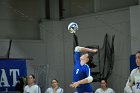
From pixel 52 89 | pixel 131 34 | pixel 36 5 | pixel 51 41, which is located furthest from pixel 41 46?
pixel 131 34

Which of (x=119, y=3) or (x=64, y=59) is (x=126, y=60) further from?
(x=64, y=59)

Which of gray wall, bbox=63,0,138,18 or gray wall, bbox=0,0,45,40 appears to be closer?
gray wall, bbox=63,0,138,18

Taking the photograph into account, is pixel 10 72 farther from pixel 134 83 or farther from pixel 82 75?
pixel 134 83

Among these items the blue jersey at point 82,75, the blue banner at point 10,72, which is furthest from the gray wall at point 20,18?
the blue jersey at point 82,75

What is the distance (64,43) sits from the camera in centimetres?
1128

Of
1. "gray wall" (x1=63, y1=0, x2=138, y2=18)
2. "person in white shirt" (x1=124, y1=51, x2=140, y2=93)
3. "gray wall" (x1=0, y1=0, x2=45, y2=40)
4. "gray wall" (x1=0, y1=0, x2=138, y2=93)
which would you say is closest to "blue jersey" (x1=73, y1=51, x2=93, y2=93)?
"person in white shirt" (x1=124, y1=51, x2=140, y2=93)

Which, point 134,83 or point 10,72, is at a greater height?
point 134,83

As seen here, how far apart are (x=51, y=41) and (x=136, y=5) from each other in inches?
121

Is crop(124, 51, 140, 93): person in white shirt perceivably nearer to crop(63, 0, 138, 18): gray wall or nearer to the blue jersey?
the blue jersey

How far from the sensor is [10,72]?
9891 mm

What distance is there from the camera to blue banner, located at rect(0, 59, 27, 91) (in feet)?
32.2

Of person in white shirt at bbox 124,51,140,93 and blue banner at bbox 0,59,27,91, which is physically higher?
person in white shirt at bbox 124,51,140,93

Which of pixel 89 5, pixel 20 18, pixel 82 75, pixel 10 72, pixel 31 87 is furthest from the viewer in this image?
pixel 20 18

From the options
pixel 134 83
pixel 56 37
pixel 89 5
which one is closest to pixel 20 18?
pixel 56 37
